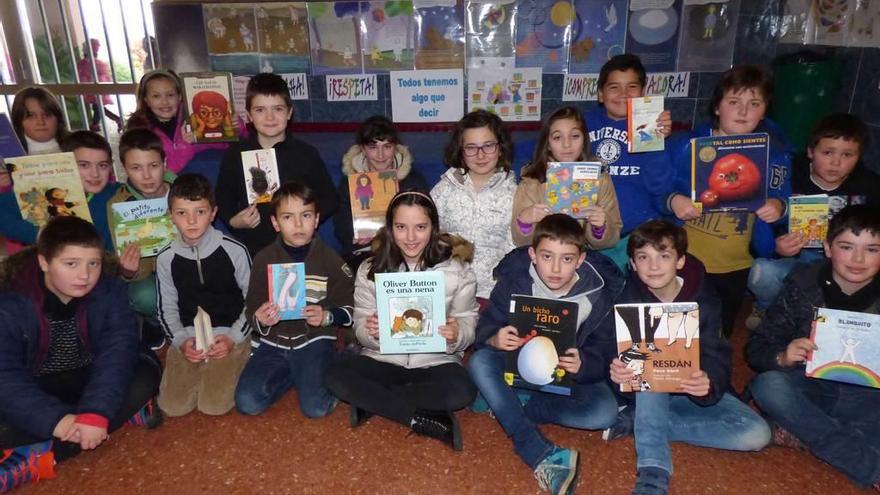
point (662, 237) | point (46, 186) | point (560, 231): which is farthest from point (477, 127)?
point (46, 186)

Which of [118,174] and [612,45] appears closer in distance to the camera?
[612,45]

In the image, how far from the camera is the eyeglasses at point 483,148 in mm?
2900

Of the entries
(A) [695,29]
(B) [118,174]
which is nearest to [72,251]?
(B) [118,174]

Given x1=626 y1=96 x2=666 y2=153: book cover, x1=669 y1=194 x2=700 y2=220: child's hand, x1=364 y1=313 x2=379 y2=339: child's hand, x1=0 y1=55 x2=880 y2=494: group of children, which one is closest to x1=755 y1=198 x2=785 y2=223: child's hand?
x1=0 y1=55 x2=880 y2=494: group of children

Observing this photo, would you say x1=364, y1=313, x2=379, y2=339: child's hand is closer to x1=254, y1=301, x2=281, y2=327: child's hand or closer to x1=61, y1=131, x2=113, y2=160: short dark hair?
x1=254, y1=301, x2=281, y2=327: child's hand

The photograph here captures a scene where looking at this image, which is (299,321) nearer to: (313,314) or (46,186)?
(313,314)

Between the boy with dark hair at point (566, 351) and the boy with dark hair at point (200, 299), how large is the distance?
4.11ft

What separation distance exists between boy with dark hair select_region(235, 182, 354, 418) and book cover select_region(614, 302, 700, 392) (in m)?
1.34

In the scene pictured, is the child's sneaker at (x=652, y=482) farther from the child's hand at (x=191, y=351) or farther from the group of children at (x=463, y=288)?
the child's hand at (x=191, y=351)

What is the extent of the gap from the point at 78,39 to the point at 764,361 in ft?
21.8

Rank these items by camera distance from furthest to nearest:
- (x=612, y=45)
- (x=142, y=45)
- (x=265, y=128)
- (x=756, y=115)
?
(x=142, y=45) → (x=612, y=45) → (x=265, y=128) → (x=756, y=115)

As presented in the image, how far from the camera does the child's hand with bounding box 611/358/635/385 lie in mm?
2203

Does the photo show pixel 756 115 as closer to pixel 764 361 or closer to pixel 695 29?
pixel 764 361

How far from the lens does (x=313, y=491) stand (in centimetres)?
221
